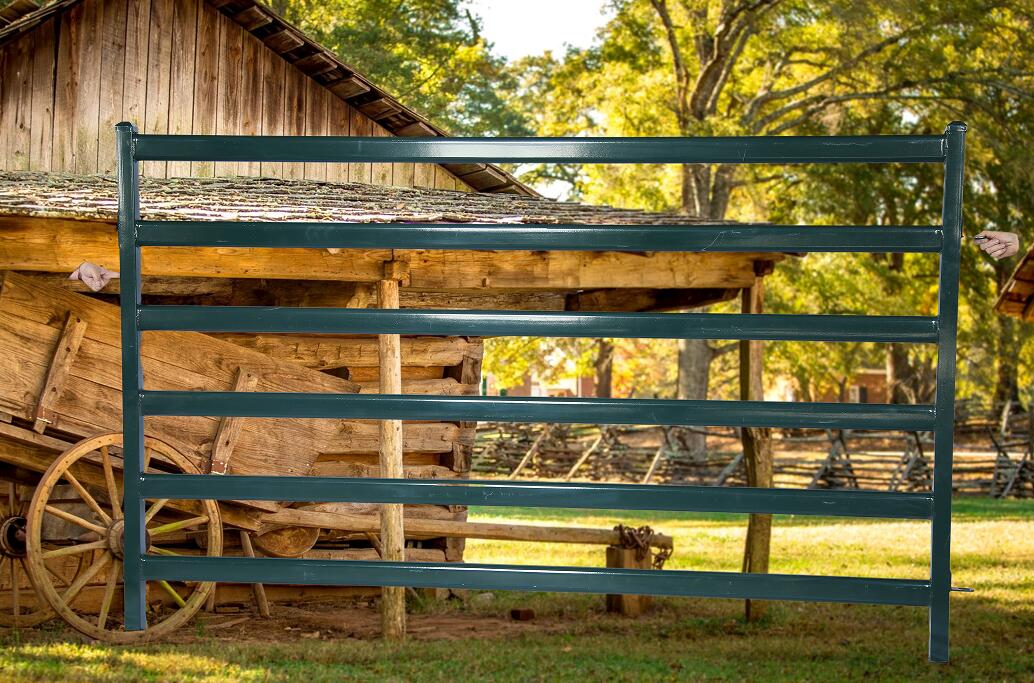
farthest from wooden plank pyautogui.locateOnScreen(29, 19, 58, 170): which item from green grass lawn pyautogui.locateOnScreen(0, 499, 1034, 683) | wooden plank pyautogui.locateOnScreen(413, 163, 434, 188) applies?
green grass lawn pyautogui.locateOnScreen(0, 499, 1034, 683)

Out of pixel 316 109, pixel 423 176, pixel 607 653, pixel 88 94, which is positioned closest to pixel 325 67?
pixel 316 109

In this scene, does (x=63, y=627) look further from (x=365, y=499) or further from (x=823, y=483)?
(x=823, y=483)

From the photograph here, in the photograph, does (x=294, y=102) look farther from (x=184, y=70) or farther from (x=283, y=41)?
(x=184, y=70)

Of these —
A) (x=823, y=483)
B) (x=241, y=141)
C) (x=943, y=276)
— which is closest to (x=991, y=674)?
(x=943, y=276)

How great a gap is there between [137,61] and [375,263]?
151 inches

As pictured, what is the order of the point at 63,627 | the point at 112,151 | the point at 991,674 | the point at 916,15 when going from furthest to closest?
the point at 916,15, the point at 112,151, the point at 63,627, the point at 991,674

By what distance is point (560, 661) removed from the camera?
8523 mm

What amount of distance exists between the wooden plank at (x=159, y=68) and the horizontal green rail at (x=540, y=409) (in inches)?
358

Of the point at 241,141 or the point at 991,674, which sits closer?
the point at 241,141

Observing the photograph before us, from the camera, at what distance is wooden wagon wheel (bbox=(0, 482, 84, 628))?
29.9ft

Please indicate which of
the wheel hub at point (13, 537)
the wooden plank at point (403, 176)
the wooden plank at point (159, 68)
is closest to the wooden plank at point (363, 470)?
the wheel hub at point (13, 537)

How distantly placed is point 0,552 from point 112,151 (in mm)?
3882

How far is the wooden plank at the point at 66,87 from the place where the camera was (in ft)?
36.3

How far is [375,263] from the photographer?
924 cm
